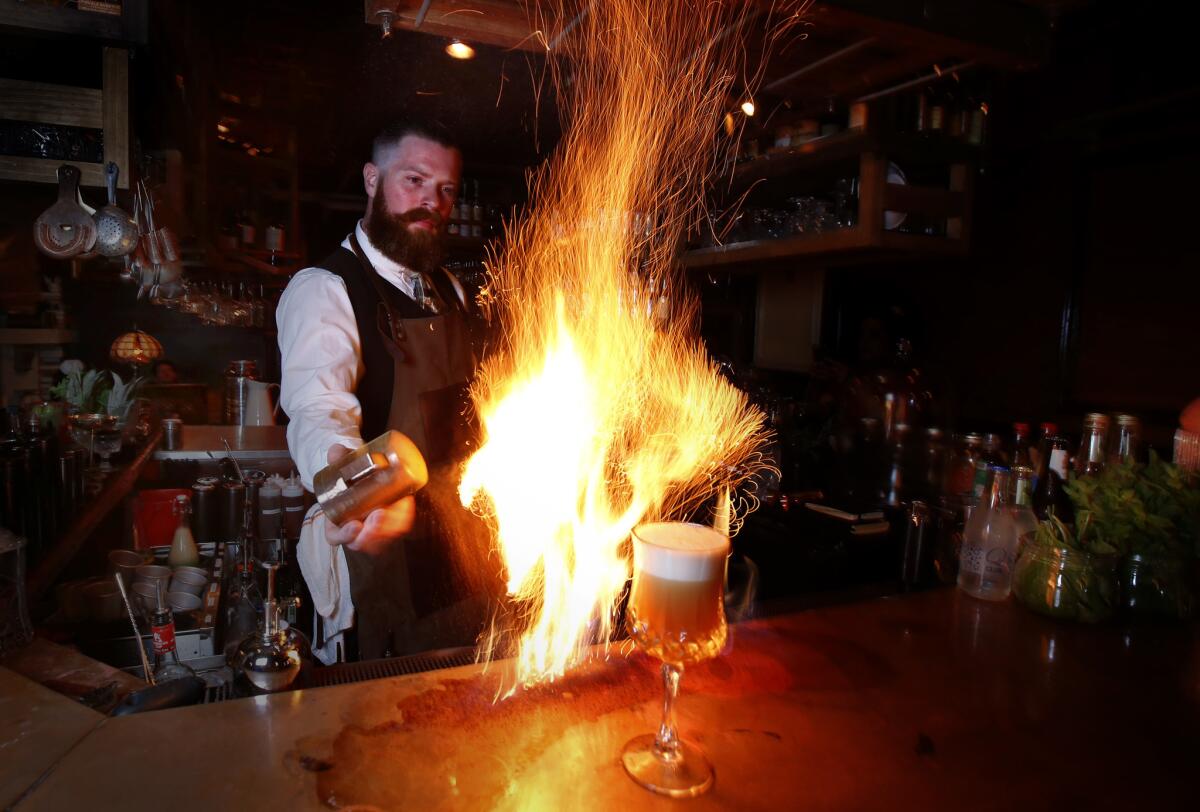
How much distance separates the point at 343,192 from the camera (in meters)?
6.51

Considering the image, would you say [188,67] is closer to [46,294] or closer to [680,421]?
[46,294]

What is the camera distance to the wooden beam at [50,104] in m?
2.29

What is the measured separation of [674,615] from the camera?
1.16 metres

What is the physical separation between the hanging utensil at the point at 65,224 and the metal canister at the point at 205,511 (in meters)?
1.47

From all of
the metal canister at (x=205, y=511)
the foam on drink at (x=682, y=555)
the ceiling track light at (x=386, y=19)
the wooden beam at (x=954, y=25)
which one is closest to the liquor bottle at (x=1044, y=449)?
the wooden beam at (x=954, y=25)

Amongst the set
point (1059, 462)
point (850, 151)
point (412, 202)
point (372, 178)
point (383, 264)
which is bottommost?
point (1059, 462)

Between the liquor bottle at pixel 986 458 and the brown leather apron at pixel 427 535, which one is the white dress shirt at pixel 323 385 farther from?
the liquor bottle at pixel 986 458

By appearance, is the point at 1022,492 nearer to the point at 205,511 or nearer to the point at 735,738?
the point at 735,738

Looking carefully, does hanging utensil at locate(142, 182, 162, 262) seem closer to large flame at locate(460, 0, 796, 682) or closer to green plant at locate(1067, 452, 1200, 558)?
large flame at locate(460, 0, 796, 682)

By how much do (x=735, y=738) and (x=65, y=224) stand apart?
2739mm

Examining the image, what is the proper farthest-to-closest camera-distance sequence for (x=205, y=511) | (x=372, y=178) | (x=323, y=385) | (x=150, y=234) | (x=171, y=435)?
(x=171, y=435) < (x=205, y=511) < (x=150, y=234) < (x=372, y=178) < (x=323, y=385)

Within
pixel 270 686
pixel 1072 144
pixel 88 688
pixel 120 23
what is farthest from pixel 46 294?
pixel 1072 144

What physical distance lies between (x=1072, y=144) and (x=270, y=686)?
4.58 meters

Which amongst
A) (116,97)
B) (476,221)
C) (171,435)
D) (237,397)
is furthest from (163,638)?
(476,221)
